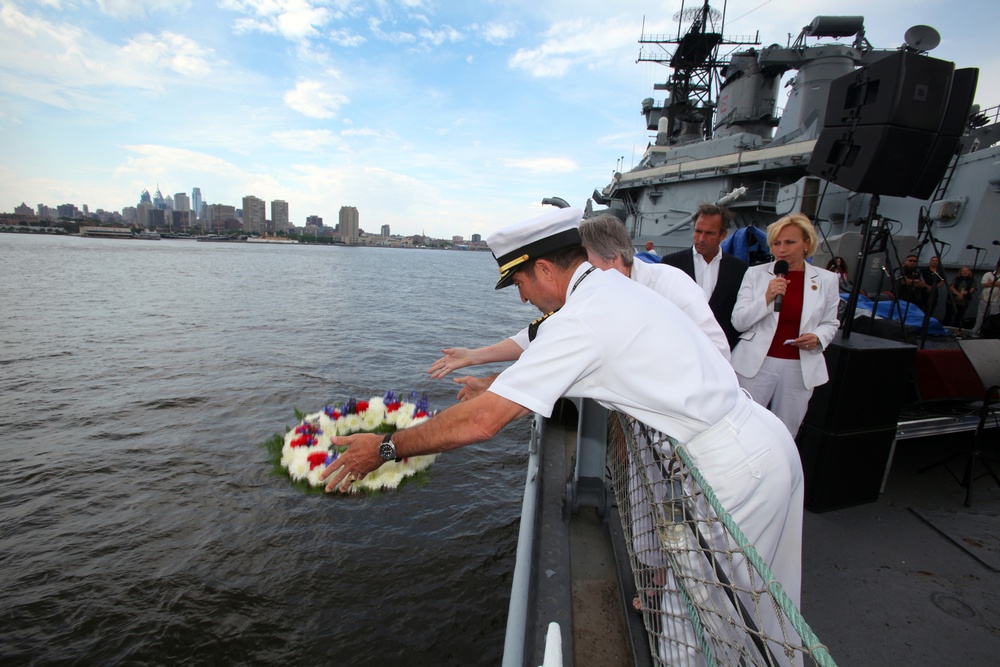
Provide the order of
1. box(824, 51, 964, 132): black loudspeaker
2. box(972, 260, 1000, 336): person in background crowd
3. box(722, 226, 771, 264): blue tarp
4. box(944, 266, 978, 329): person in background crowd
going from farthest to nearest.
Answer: box(944, 266, 978, 329): person in background crowd < box(972, 260, 1000, 336): person in background crowd < box(722, 226, 771, 264): blue tarp < box(824, 51, 964, 132): black loudspeaker

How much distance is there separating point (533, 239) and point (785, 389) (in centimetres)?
281

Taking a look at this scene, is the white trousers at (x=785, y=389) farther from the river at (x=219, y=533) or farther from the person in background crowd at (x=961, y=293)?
the person in background crowd at (x=961, y=293)

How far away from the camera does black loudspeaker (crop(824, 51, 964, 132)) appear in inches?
140

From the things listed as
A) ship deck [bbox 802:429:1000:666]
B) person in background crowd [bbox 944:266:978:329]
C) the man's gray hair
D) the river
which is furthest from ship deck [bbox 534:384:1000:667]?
person in background crowd [bbox 944:266:978:329]

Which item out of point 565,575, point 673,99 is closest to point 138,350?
point 565,575

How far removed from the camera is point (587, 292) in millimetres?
1756

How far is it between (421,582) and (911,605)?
4.04 metres

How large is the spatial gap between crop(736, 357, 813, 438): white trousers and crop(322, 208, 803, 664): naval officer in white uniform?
195 cm

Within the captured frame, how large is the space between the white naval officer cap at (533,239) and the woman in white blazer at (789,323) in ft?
7.56

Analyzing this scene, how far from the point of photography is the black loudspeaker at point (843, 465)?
3.69 m

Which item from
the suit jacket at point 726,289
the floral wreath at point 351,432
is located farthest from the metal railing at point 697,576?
the floral wreath at point 351,432

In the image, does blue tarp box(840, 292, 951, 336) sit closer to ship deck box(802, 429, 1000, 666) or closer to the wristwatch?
ship deck box(802, 429, 1000, 666)

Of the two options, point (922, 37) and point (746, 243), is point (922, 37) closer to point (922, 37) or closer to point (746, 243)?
point (922, 37)

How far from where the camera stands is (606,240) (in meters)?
2.89
